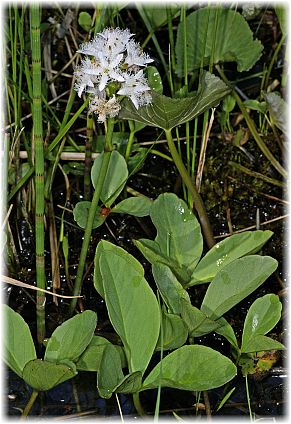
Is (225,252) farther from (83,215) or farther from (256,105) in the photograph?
(256,105)

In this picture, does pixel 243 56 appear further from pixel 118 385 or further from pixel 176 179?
pixel 118 385

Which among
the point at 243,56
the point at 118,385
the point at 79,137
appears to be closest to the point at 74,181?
the point at 79,137

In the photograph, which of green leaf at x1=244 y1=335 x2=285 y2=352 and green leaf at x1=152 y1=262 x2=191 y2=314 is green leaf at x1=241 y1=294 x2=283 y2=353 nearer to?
green leaf at x1=244 y1=335 x2=285 y2=352

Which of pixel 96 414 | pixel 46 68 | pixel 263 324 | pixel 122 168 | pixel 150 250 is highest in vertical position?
pixel 46 68

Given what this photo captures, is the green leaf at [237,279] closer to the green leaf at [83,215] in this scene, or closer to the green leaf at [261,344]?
the green leaf at [261,344]

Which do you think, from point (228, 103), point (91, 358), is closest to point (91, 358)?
point (91, 358)

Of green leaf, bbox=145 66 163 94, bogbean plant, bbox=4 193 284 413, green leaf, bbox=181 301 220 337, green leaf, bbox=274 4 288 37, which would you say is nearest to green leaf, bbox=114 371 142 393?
bogbean plant, bbox=4 193 284 413

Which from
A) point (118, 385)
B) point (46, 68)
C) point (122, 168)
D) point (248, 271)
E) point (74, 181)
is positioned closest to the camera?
point (118, 385)

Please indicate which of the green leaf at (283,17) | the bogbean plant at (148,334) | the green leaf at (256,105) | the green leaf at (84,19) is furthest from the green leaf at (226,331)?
the green leaf at (84,19)
